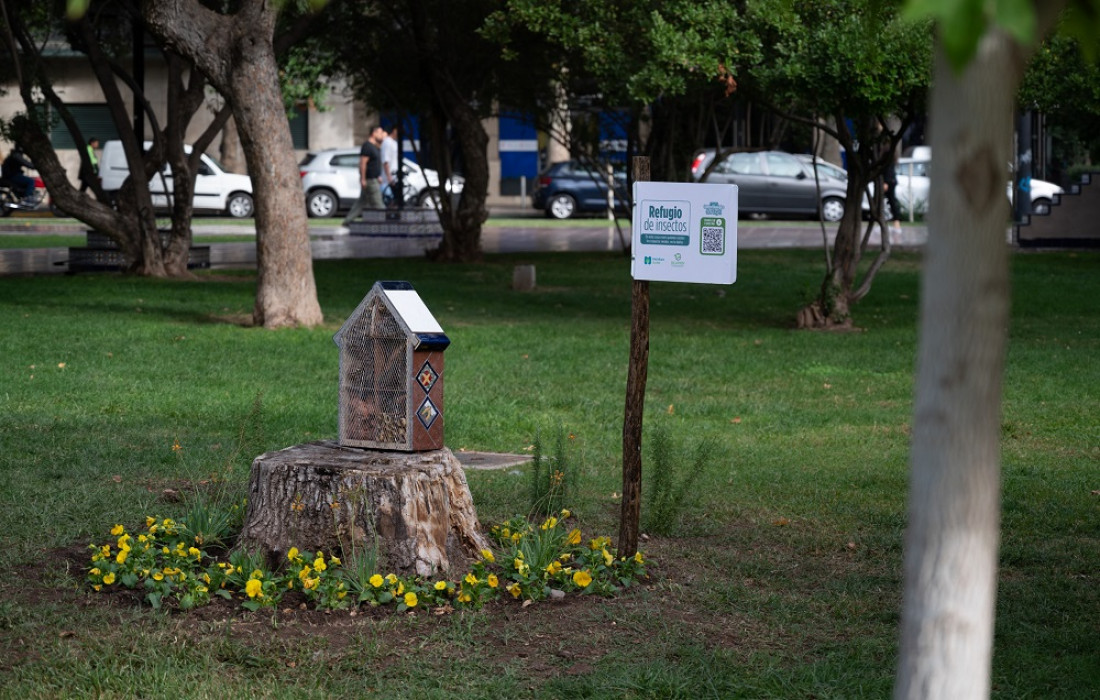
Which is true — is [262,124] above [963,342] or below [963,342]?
above

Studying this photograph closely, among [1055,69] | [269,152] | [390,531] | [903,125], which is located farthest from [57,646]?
[1055,69]

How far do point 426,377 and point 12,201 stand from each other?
30.4 metres

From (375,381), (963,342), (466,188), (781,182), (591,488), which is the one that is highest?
(781,182)

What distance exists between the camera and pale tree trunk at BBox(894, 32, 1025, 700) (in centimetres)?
195

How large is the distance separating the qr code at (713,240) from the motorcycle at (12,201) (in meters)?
30.0

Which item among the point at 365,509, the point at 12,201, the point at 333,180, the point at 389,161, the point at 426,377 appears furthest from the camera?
the point at 333,180

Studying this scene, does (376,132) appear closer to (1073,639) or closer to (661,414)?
(661,414)

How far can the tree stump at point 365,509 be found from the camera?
17.2ft

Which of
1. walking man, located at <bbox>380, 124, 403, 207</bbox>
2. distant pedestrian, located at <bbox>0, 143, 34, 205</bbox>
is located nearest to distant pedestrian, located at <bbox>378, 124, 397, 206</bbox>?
walking man, located at <bbox>380, 124, 403, 207</bbox>

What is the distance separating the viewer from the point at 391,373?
5.53 metres

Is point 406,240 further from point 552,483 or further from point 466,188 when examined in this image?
point 552,483

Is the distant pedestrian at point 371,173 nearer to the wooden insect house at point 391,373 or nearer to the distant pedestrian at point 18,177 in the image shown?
the distant pedestrian at point 18,177

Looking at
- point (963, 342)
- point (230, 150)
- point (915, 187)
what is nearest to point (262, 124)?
point (963, 342)

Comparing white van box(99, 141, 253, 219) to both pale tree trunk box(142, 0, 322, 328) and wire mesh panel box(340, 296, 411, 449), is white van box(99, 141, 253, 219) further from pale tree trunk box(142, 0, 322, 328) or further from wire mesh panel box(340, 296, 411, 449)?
wire mesh panel box(340, 296, 411, 449)
